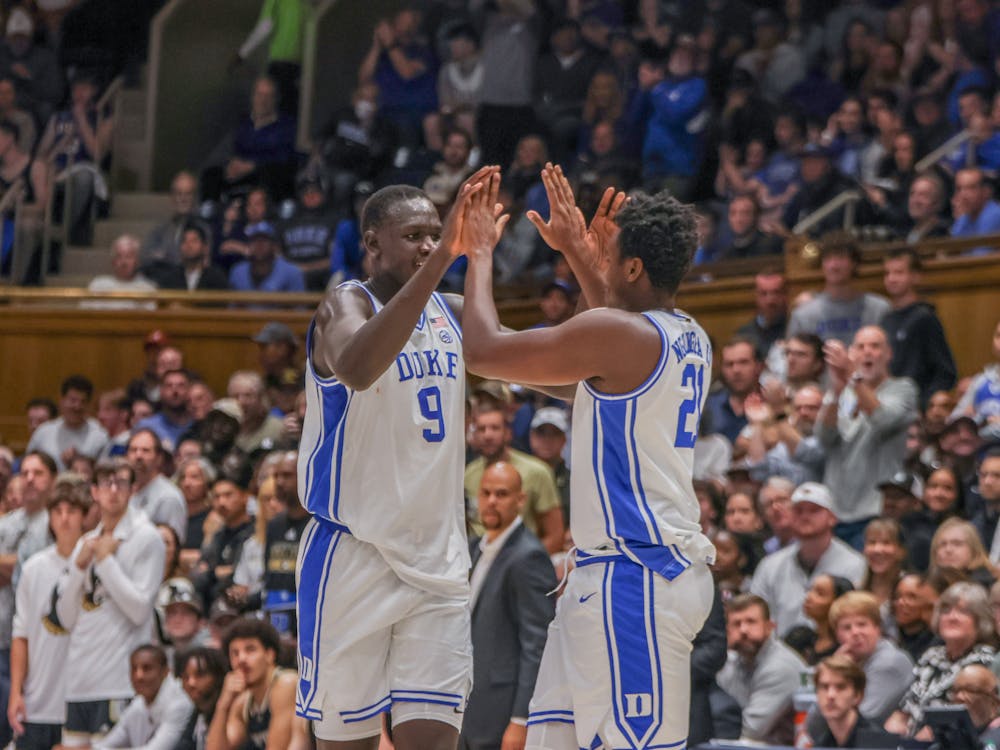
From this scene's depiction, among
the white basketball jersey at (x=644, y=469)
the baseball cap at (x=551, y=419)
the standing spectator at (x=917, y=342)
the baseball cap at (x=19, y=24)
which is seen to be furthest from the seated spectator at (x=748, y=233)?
the baseball cap at (x=19, y=24)

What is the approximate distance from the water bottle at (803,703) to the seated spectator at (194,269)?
8358 millimetres

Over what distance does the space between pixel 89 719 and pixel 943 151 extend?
279 inches

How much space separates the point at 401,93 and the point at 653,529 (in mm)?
12710

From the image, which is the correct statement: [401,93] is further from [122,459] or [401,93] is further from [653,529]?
[653,529]

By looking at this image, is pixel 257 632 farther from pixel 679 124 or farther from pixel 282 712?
pixel 679 124

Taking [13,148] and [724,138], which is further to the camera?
[13,148]

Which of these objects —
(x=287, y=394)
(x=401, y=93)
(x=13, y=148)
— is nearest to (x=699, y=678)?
(x=287, y=394)

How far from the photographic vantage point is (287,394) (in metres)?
13.9

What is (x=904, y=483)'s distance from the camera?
10.2m

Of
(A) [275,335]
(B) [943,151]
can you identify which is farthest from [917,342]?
(A) [275,335]

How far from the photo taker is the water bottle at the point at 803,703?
8773mm

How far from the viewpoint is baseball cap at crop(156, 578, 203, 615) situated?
431 inches

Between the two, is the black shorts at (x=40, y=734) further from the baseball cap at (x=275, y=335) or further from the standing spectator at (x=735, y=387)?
the standing spectator at (x=735, y=387)

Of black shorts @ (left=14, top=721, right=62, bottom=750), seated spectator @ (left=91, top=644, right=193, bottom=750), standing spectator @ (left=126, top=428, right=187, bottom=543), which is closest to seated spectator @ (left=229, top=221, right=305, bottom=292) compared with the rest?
standing spectator @ (left=126, top=428, right=187, bottom=543)
